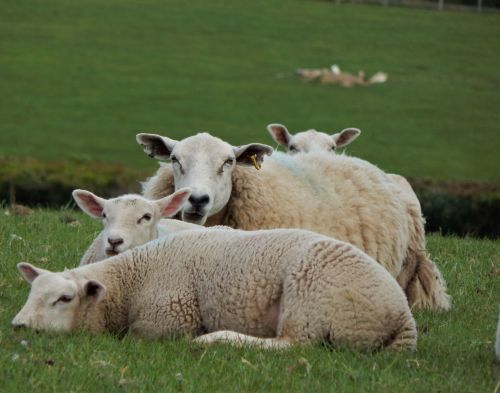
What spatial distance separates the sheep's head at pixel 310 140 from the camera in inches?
499

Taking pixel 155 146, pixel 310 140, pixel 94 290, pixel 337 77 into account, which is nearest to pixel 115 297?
pixel 94 290

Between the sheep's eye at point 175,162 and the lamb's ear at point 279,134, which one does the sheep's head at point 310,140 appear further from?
the sheep's eye at point 175,162

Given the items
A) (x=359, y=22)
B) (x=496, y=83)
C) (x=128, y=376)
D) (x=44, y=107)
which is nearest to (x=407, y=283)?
(x=128, y=376)

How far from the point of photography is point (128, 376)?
5363mm

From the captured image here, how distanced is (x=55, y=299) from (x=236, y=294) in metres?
0.95

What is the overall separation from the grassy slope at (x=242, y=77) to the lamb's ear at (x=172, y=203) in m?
30.1

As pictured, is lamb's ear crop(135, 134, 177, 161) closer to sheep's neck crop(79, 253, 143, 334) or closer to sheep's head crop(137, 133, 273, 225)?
sheep's head crop(137, 133, 273, 225)

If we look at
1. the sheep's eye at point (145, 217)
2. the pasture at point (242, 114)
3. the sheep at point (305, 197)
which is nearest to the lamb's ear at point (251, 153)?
the sheep at point (305, 197)

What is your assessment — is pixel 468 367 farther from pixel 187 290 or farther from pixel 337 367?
pixel 187 290

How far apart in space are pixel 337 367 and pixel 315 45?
166ft

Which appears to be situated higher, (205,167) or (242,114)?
(205,167)

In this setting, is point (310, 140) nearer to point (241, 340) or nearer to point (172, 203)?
point (172, 203)

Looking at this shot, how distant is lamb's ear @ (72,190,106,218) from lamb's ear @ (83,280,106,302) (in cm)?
122

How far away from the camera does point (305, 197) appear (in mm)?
8945
